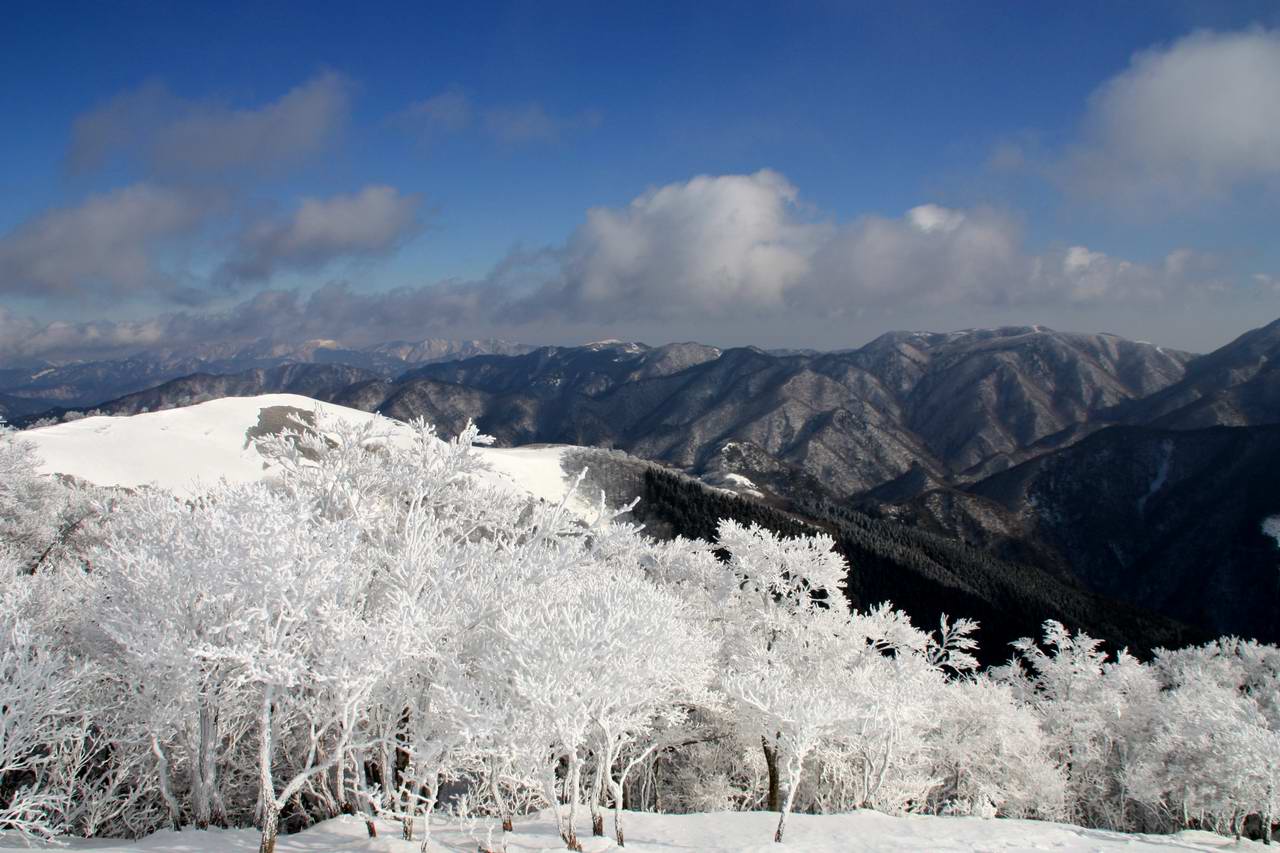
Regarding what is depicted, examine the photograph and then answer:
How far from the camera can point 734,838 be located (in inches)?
792

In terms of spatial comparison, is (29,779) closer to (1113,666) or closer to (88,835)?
(88,835)

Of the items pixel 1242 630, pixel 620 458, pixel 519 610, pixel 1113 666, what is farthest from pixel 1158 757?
pixel 1242 630

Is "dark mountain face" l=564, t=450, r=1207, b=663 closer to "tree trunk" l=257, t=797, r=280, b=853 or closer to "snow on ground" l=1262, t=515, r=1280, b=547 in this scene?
"snow on ground" l=1262, t=515, r=1280, b=547

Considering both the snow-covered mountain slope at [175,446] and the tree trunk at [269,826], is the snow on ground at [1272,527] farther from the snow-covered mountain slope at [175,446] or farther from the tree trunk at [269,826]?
the tree trunk at [269,826]

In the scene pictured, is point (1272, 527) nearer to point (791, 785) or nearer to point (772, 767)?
point (772, 767)

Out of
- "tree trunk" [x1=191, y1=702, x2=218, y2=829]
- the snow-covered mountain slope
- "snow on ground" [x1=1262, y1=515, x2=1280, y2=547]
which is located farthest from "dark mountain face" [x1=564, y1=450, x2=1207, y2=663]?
"tree trunk" [x1=191, y1=702, x2=218, y2=829]

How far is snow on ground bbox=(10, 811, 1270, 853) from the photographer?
55.4 ft

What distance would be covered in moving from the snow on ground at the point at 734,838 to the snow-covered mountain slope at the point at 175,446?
50545mm

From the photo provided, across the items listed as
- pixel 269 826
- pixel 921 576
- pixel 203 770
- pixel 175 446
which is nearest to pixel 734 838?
pixel 269 826

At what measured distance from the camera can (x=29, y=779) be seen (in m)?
20.3

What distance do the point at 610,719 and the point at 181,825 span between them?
45.4 feet

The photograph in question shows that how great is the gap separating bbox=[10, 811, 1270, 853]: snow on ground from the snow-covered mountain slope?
5055 centimetres

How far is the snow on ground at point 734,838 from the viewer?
55.4 ft

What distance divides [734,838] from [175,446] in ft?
305
